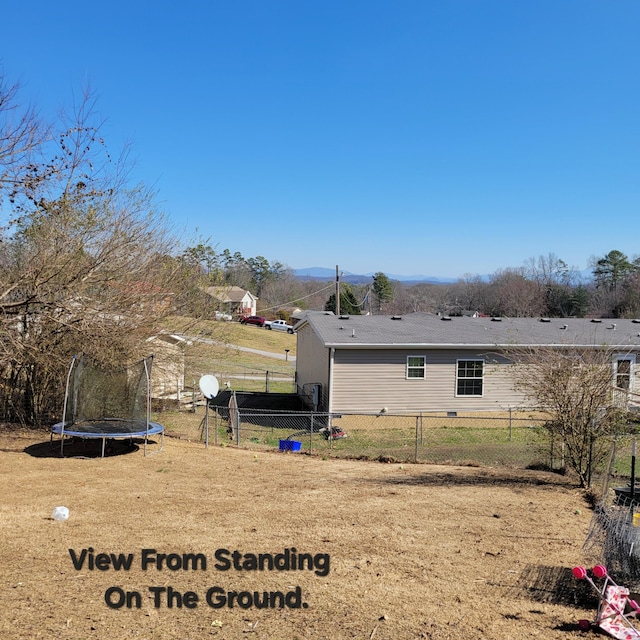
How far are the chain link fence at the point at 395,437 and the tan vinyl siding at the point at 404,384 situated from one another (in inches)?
18.1

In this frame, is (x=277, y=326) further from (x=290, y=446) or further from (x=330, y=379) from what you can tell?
(x=290, y=446)

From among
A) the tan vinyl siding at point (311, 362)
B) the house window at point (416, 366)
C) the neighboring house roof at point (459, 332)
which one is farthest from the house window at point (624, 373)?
the tan vinyl siding at point (311, 362)

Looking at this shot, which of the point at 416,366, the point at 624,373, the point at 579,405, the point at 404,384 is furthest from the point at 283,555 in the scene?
the point at 416,366

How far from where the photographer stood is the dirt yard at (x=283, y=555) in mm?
4410

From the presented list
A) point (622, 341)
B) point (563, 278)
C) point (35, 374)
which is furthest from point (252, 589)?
point (563, 278)

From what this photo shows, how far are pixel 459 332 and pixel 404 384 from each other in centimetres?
326

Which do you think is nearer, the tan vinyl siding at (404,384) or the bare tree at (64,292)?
the bare tree at (64,292)

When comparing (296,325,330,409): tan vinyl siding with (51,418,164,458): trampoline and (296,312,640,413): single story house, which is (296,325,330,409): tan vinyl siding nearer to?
(296,312,640,413): single story house

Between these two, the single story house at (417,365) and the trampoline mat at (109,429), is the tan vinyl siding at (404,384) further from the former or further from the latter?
the trampoline mat at (109,429)

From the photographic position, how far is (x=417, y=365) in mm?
20172

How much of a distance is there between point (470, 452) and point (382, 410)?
5416mm

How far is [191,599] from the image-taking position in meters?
4.79

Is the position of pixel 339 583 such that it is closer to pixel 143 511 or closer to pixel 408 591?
pixel 408 591

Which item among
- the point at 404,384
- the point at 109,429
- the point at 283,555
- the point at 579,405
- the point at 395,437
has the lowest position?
the point at 395,437
